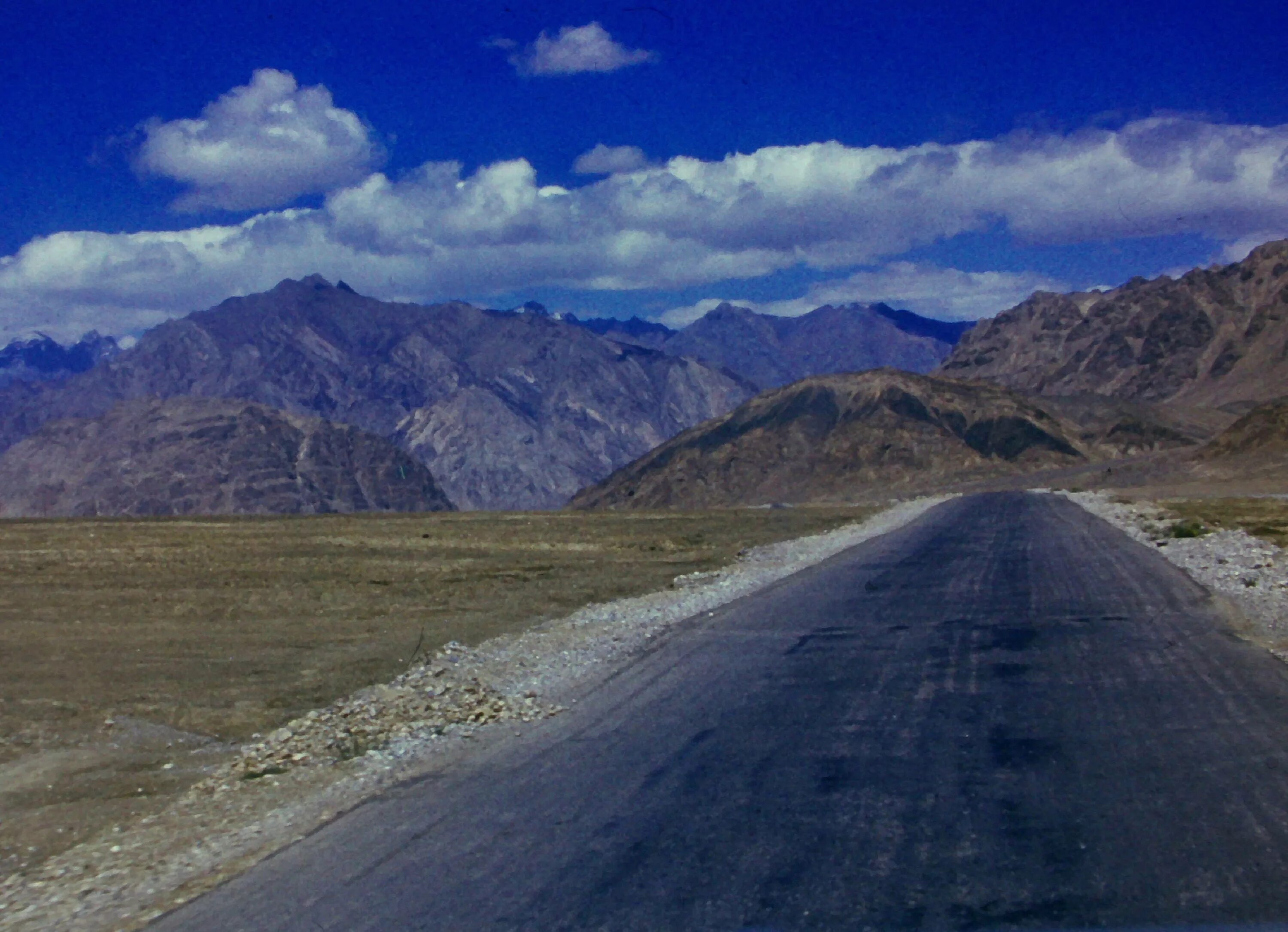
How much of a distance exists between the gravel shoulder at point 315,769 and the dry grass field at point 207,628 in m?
0.62

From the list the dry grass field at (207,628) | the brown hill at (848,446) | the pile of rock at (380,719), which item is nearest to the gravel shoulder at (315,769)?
the pile of rock at (380,719)

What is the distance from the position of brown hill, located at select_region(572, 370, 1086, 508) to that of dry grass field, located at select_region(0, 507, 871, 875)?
98510 mm

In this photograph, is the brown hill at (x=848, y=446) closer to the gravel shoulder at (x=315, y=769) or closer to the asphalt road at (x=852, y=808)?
the gravel shoulder at (x=315, y=769)

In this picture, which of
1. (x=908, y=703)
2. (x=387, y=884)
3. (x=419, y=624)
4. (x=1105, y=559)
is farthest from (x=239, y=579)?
(x=387, y=884)

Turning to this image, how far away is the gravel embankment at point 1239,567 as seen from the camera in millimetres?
16891

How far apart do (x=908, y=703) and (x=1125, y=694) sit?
2200 millimetres

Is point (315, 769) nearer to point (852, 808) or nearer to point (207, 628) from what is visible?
point (852, 808)

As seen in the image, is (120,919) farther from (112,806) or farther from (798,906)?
(798,906)

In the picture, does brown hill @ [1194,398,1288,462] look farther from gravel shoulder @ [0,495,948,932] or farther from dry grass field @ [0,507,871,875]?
gravel shoulder @ [0,495,948,932]

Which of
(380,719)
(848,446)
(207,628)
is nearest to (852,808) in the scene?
(380,719)

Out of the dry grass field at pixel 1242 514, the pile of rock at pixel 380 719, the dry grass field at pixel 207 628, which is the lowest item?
the dry grass field at pixel 1242 514

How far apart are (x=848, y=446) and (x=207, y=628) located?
5638 inches

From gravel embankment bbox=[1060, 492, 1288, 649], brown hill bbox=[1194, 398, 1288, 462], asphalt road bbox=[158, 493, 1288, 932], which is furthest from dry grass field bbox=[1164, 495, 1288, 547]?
brown hill bbox=[1194, 398, 1288, 462]

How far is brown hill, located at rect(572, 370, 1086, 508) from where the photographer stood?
151m
